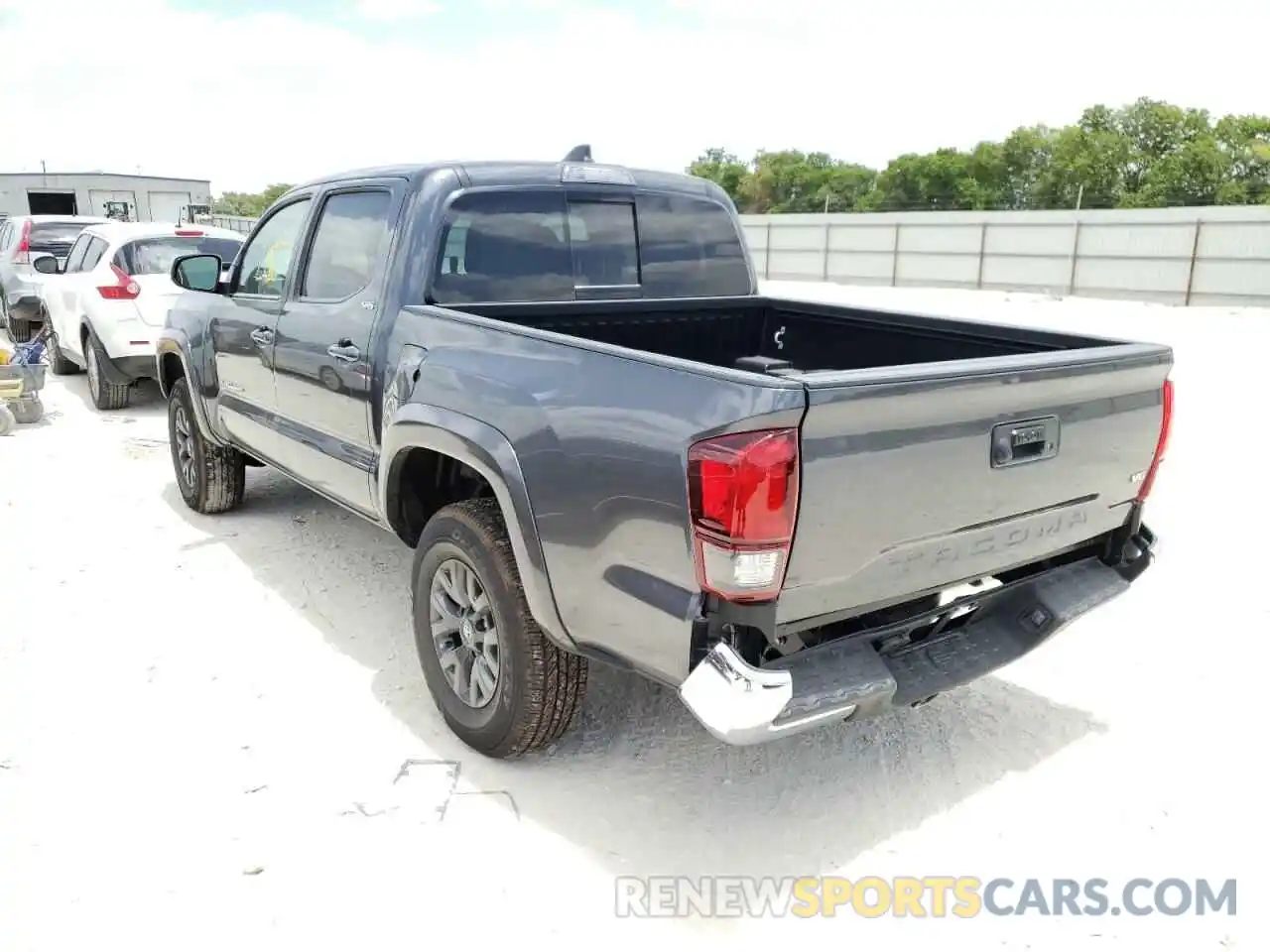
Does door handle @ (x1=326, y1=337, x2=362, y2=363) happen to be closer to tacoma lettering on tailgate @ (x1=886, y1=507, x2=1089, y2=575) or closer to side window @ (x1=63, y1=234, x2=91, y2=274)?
tacoma lettering on tailgate @ (x1=886, y1=507, x2=1089, y2=575)

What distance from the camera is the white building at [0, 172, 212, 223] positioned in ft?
139

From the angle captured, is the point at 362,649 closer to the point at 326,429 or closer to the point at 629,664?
the point at 326,429

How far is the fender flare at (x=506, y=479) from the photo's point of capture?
2953 mm

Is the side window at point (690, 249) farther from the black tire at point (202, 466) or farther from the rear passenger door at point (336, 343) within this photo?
the black tire at point (202, 466)

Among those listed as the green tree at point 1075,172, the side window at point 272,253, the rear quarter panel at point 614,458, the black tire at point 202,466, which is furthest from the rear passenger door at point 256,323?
the green tree at point 1075,172

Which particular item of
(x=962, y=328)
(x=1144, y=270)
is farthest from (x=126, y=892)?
(x=1144, y=270)

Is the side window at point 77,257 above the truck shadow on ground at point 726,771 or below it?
above

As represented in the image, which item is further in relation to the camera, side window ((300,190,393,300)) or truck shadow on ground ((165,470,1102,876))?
side window ((300,190,393,300))

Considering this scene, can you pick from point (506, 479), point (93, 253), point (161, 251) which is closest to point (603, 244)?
point (506, 479)

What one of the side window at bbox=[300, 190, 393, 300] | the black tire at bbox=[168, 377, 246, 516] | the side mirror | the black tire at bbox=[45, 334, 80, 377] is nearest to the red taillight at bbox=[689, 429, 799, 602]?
the side window at bbox=[300, 190, 393, 300]

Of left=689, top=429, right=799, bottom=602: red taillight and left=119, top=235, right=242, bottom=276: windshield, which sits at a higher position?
left=119, top=235, right=242, bottom=276: windshield

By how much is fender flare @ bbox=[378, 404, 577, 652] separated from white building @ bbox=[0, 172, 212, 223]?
44.2 meters

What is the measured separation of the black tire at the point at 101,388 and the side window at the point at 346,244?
566cm

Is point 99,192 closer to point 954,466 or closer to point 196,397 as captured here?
point 196,397
